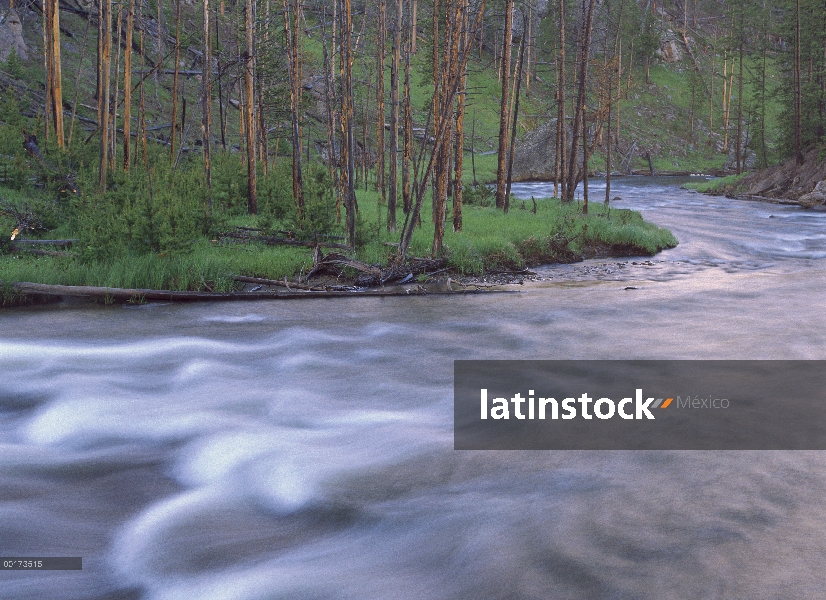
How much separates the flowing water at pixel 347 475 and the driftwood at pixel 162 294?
0.26 metres

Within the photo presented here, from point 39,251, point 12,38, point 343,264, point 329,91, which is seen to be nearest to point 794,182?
point 329,91

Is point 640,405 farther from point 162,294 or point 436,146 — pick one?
point 162,294

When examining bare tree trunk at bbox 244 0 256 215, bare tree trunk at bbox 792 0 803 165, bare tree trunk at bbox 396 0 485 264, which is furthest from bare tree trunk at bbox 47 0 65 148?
bare tree trunk at bbox 792 0 803 165

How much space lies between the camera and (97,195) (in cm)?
1323

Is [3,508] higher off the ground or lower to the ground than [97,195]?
lower

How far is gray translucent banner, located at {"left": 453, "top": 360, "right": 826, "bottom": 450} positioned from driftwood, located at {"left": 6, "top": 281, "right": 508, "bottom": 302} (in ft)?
11.1

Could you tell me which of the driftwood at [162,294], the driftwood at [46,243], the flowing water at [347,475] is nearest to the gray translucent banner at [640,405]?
the flowing water at [347,475]

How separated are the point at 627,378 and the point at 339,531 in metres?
4.54

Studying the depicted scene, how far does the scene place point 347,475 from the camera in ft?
19.4

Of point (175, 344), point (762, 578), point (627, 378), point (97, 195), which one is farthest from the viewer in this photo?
point (97, 195)

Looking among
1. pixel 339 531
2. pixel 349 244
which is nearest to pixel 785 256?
pixel 349 244

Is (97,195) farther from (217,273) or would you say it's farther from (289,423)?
(289,423)

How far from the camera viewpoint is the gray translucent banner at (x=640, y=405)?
6.47 m

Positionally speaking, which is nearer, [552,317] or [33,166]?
[552,317]
